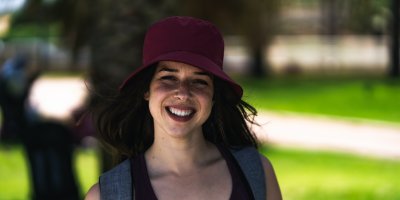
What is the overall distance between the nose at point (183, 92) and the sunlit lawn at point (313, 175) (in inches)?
263

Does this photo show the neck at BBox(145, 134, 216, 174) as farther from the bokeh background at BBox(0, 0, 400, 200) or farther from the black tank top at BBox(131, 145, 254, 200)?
the bokeh background at BBox(0, 0, 400, 200)

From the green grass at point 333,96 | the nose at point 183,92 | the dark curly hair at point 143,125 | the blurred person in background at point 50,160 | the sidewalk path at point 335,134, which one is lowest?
the green grass at point 333,96

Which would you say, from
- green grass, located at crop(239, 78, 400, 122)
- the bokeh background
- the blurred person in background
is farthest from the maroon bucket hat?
green grass, located at crop(239, 78, 400, 122)

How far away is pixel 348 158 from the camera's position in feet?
40.5

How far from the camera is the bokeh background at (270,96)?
5.94 metres

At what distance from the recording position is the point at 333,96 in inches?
868

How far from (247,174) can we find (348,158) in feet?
32.8

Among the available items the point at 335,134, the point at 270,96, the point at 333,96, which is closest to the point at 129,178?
the point at 335,134

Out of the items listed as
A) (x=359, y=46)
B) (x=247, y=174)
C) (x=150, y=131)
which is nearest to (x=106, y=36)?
(x=150, y=131)

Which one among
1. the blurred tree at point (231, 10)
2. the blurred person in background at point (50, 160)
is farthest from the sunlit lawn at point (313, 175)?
the blurred person in background at point (50, 160)

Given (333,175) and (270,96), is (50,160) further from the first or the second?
(270,96)

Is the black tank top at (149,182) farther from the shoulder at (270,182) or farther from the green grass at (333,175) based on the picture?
the green grass at (333,175)

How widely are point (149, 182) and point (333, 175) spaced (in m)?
8.68

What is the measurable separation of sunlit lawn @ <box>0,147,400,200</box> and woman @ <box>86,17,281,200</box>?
21.5 ft
